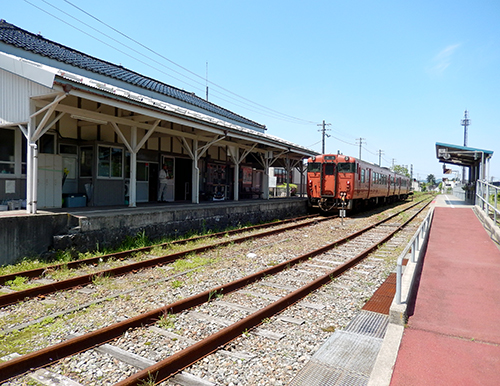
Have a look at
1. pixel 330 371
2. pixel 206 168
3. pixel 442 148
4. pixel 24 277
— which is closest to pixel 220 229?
pixel 206 168

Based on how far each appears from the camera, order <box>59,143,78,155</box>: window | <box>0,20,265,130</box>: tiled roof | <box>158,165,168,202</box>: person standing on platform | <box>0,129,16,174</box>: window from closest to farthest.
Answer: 1. <box>0,129,16,174</box>: window
2. <box>59,143,78,155</box>: window
3. <box>0,20,265,130</box>: tiled roof
4. <box>158,165,168,202</box>: person standing on platform

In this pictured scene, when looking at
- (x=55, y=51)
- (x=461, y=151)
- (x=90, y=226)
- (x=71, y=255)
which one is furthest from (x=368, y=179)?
(x=55, y=51)

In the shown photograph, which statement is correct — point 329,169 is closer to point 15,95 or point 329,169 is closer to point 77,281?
point 15,95

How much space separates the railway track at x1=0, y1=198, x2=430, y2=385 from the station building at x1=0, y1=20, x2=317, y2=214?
5.38 metres

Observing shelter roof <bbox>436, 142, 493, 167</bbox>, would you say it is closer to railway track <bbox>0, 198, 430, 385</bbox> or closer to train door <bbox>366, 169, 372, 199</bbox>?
train door <bbox>366, 169, 372, 199</bbox>

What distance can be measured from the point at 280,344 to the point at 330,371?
2.32 ft

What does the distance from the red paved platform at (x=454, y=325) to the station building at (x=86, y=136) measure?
25.4 ft

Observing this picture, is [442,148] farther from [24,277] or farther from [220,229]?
[24,277]

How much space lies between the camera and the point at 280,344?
390 cm

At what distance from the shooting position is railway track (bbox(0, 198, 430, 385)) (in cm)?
322

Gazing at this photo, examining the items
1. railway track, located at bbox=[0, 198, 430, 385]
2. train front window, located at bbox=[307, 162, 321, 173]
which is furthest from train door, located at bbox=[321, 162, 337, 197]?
railway track, located at bbox=[0, 198, 430, 385]

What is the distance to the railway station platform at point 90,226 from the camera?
7.27 meters

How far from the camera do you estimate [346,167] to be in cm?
1730

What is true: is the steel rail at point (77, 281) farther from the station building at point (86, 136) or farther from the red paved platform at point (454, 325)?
the red paved platform at point (454, 325)
